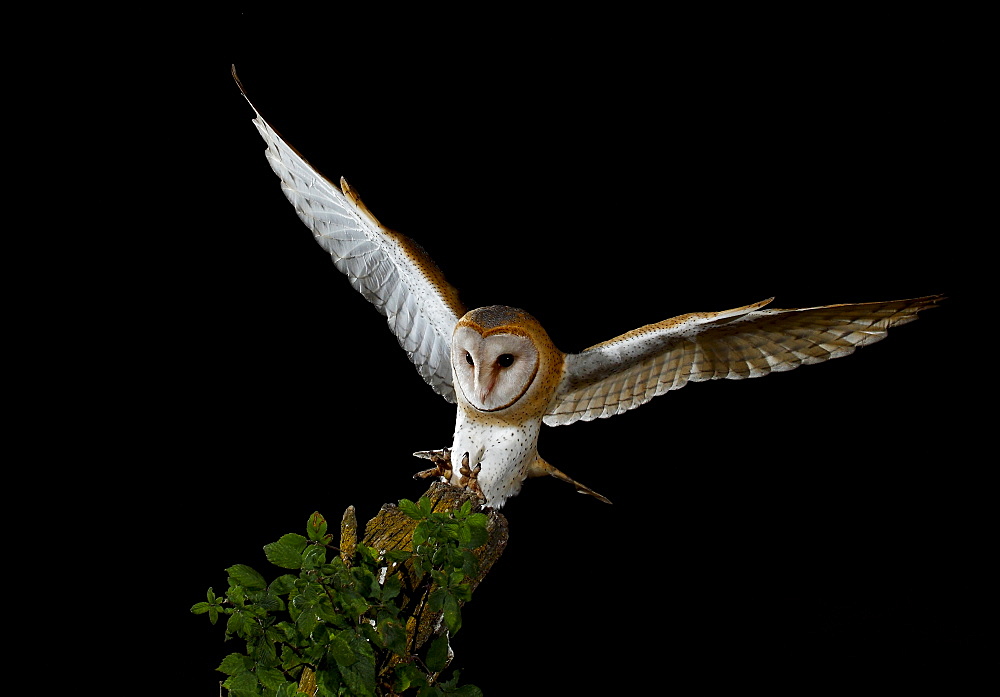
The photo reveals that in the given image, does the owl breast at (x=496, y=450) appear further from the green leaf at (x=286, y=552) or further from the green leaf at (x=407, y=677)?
the green leaf at (x=286, y=552)

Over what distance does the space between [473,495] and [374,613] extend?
17.1 inches

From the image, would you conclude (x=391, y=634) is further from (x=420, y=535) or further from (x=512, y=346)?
(x=512, y=346)

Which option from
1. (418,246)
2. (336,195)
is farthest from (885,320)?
(336,195)

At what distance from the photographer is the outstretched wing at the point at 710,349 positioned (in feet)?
6.20

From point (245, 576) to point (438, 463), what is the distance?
2.39 feet

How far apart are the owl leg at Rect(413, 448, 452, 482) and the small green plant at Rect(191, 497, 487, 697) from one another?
0.56 m

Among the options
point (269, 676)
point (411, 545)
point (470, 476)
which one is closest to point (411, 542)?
point (411, 545)

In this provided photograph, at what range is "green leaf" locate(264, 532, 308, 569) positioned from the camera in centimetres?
145

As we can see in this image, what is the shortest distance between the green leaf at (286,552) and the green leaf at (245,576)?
0.08 m

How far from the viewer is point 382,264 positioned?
2334 mm

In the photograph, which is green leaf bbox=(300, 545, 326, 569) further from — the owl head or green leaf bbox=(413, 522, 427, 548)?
the owl head

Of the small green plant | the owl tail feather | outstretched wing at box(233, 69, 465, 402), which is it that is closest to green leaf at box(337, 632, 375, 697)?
the small green plant

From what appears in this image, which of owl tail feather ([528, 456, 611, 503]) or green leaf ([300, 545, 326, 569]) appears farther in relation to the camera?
owl tail feather ([528, 456, 611, 503])

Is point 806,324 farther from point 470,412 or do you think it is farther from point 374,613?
point 374,613
